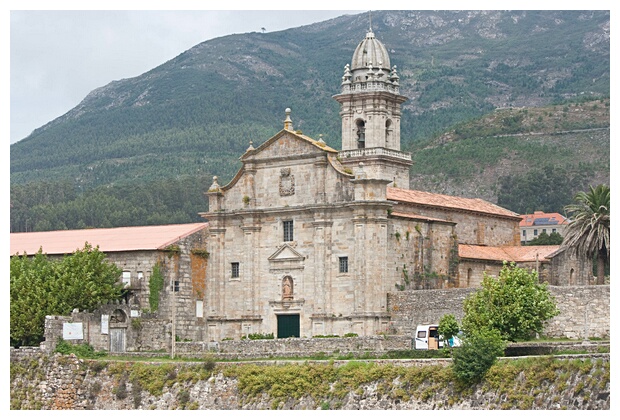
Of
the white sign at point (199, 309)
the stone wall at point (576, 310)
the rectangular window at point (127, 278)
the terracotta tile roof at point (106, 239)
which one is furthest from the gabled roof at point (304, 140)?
the stone wall at point (576, 310)

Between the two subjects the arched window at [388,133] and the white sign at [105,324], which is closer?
the white sign at [105,324]

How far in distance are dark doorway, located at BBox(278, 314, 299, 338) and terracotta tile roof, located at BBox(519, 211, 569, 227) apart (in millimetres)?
85831

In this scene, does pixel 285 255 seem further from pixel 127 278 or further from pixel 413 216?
pixel 127 278

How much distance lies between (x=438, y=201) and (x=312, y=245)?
35.9ft

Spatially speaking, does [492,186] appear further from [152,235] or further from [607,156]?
[152,235]

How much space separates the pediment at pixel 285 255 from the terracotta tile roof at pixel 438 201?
5944mm

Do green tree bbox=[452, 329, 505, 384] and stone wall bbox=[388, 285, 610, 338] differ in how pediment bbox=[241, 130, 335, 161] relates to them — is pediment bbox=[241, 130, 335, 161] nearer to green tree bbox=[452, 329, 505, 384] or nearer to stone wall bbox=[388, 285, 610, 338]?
stone wall bbox=[388, 285, 610, 338]

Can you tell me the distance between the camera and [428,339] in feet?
210

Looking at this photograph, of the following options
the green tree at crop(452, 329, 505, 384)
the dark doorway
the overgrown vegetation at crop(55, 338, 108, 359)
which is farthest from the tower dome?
the green tree at crop(452, 329, 505, 384)

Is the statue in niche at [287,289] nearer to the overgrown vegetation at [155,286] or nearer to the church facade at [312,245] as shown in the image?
the church facade at [312,245]

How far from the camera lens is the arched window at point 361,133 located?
95.8 metres

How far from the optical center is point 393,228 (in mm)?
72938

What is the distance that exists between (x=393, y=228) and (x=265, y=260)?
25.5ft

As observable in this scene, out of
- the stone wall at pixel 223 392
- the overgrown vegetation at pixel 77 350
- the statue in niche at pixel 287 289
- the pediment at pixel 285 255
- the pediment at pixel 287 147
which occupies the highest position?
the pediment at pixel 287 147
